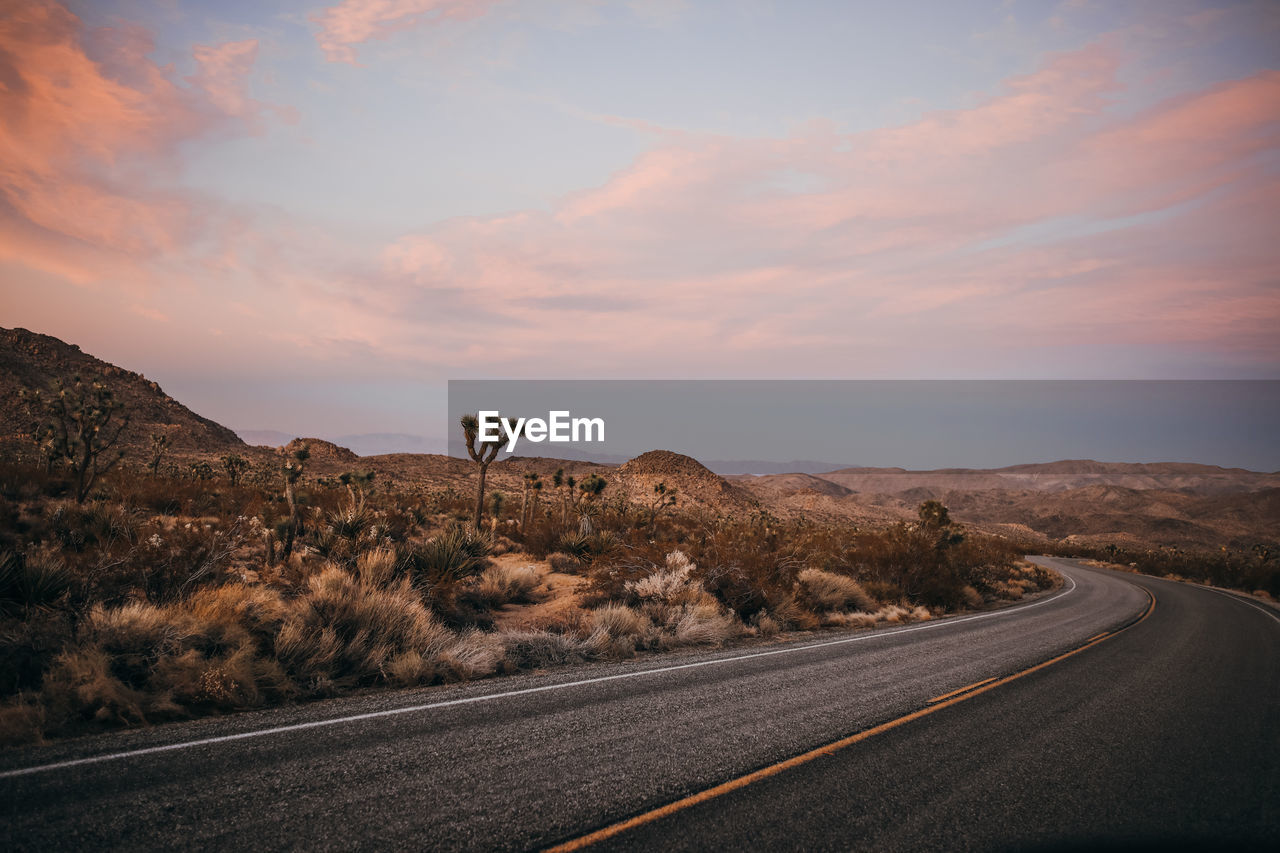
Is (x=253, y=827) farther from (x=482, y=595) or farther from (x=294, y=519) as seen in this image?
(x=294, y=519)

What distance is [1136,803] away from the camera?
15.7ft

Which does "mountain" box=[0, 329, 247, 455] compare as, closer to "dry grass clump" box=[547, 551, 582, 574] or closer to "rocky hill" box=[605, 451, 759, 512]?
"rocky hill" box=[605, 451, 759, 512]

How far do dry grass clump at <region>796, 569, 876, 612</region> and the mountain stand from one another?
72217 mm

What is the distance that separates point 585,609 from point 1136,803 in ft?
31.5

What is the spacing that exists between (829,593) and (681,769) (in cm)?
1201

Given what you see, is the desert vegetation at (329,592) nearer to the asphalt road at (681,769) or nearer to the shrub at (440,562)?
the shrub at (440,562)

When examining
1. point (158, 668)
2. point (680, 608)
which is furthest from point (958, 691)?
point (158, 668)

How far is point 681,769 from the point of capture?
4969 millimetres

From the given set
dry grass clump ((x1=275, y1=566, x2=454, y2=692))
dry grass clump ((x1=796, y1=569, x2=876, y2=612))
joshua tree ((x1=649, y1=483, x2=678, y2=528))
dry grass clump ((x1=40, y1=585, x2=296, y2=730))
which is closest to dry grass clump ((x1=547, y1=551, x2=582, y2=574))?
dry grass clump ((x1=796, y1=569, x2=876, y2=612))

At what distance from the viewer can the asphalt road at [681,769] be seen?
399 cm

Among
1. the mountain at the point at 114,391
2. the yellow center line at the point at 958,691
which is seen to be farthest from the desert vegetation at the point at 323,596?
the mountain at the point at 114,391

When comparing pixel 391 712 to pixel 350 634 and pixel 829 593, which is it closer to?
pixel 350 634

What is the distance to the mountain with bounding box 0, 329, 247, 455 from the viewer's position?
60.2 meters

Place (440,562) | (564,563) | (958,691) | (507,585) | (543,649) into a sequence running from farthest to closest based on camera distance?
1. (564,563)
2. (507,585)
3. (440,562)
4. (543,649)
5. (958,691)
